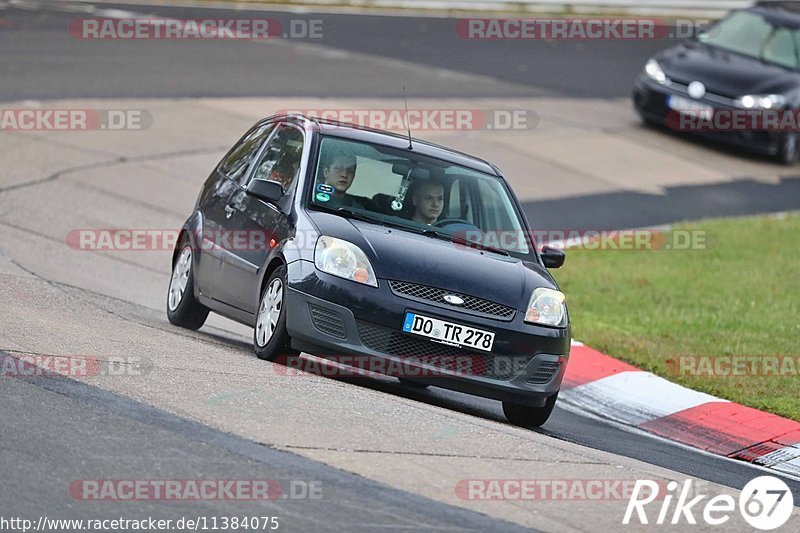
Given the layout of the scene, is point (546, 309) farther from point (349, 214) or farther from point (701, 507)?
point (701, 507)

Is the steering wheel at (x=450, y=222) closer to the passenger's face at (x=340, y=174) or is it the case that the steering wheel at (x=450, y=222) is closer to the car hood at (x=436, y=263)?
the car hood at (x=436, y=263)

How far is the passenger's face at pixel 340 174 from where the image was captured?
948 centimetres

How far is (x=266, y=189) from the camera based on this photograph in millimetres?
9414

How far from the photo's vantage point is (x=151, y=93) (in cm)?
2020

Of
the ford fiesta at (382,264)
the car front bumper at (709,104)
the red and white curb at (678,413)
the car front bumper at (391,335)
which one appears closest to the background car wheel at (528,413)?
the ford fiesta at (382,264)

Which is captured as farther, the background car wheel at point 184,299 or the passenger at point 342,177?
the background car wheel at point 184,299

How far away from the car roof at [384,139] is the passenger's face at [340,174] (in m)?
0.29

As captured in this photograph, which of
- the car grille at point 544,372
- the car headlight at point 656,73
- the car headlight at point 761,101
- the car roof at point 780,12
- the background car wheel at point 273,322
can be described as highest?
the background car wheel at point 273,322

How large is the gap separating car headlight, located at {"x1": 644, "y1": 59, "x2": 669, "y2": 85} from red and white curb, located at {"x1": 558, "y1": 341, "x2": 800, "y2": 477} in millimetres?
11408

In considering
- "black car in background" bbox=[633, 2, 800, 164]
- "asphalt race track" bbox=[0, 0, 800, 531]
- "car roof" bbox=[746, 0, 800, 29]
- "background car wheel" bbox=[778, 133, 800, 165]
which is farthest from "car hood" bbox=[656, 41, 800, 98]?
"car roof" bbox=[746, 0, 800, 29]

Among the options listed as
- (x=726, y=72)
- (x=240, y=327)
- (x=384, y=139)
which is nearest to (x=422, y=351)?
(x=384, y=139)

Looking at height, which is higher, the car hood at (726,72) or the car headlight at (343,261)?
the car headlight at (343,261)

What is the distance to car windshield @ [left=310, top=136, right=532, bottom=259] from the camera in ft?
30.9

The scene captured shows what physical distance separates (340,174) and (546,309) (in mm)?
1642
